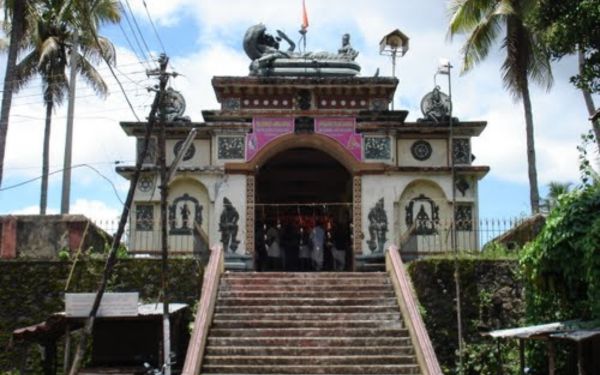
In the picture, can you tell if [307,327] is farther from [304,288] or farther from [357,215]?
[357,215]

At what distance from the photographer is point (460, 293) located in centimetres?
1756

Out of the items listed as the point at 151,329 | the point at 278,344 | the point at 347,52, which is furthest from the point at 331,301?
the point at 347,52

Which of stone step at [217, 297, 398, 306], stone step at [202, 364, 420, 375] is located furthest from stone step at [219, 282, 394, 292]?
stone step at [202, 364, 420, 375]

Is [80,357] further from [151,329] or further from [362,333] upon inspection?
[362,333]

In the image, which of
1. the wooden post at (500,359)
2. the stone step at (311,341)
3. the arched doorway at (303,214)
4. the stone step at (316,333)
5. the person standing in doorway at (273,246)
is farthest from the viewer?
the arched doorway at (303,214)

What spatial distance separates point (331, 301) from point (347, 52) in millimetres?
8400

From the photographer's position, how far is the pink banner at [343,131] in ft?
72.5

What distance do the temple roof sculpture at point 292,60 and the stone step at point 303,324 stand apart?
8.07 metres

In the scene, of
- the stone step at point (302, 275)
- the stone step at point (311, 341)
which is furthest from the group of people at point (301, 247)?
the stone step at point (311, 341)

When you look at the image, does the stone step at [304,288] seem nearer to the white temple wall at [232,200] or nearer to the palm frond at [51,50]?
the white temple wall at [232,200]

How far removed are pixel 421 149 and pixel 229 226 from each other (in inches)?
202

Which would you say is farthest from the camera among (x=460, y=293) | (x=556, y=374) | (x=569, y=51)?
(x=460, y=293)

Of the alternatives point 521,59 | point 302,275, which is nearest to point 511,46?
point 521,59

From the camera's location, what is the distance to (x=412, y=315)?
16266mm
